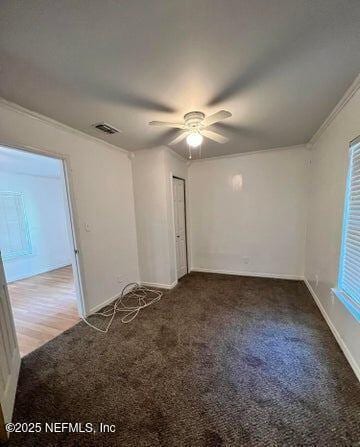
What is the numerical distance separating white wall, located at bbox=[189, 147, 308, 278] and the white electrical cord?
1436 millimetres

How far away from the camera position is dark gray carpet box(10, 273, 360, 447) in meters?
1.23

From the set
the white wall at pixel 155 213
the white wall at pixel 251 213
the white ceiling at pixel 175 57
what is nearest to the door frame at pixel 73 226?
the white ceiling at pixel 175 57

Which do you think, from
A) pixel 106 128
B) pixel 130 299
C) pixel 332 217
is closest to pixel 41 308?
pixel 130 299

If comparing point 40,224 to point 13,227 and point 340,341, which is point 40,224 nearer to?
point 13,227

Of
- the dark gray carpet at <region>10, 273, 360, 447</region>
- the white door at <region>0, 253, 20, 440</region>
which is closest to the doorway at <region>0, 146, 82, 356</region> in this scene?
the white door at <region>0, 253, 20, 440</region>

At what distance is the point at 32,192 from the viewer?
4723mm

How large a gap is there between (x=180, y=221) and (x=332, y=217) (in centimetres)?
249

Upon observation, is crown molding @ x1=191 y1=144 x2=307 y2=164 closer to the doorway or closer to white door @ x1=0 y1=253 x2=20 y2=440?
the doorway

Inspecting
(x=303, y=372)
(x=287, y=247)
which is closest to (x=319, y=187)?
(x=287, y=247)

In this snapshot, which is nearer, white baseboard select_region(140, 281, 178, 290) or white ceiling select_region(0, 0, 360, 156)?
white ceiling select_region(0, 0, 360, 156)

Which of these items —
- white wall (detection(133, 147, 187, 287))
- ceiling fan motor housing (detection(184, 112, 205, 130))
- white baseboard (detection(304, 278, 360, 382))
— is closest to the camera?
white baseboard (detection(304, 278, 360, 382))

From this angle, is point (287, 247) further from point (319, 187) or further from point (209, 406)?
point (209, 406)

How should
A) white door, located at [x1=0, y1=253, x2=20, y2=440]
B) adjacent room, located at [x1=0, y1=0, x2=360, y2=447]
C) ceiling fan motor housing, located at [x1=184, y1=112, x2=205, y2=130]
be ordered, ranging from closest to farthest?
adjacent room, located at [x1=0, y1=0, x2=360, y2=447], white door, located at [x1=0, y1=253, x2=20, y2=440], ceiling fan motor housing, located at [x1=184, y1=112, x2=205, y2=130]

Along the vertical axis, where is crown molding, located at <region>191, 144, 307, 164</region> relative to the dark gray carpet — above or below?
above
